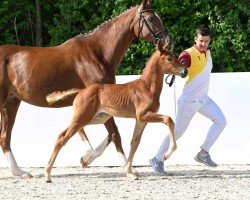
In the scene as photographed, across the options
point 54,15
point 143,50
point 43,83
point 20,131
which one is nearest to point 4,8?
point 54,15

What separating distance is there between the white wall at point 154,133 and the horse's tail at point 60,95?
167 cm

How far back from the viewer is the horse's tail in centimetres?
980

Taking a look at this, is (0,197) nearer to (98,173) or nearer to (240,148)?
(98,173)

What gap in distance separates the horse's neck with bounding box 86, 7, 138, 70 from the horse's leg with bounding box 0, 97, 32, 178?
1451 millimetres

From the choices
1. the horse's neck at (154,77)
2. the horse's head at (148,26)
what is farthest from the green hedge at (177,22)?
the horse's neck at (154,77)

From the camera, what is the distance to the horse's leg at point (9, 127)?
10336 mm

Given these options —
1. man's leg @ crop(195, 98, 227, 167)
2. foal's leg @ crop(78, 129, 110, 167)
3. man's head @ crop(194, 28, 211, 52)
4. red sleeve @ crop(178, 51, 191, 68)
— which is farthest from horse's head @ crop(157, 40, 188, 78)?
foal's leg @ crop(78, 129, 110, 167)

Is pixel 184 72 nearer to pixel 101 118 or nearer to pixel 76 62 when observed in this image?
pixel 101 118

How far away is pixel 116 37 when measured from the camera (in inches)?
405

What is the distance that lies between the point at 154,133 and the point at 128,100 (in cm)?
194

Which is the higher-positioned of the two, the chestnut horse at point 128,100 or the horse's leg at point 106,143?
the chestnut horse at point 128,100

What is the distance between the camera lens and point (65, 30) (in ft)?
51.9

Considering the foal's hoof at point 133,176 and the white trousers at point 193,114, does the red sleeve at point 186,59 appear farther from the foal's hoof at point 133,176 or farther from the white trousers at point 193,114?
the foal's hoof at point 133,176

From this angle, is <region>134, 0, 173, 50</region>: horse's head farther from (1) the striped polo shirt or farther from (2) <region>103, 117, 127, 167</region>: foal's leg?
(2) <region>103, 117, 127, 167</region>: foal's leg
